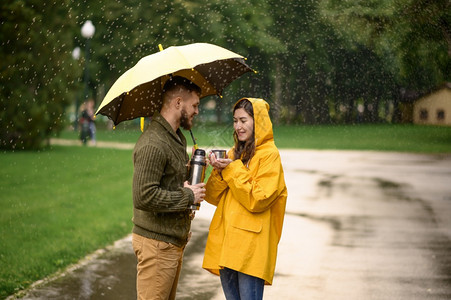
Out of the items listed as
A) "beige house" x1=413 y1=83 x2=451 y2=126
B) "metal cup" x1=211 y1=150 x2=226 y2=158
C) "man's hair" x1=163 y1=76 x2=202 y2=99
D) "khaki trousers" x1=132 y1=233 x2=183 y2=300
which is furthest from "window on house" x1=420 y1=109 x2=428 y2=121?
"khaki trousers" x1=132 y1=233 x2=183 y2=300

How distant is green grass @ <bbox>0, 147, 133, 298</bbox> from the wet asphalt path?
395mm

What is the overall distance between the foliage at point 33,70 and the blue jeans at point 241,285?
18.4 m

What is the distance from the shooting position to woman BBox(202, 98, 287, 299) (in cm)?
373

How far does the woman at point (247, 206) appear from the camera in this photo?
3.73 metres

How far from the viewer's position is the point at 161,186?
3.49 metres

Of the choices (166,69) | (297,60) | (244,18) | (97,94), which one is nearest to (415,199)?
(297,60)

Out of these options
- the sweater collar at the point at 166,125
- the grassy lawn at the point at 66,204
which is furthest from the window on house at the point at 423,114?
the sweater collar at the point at 166,125

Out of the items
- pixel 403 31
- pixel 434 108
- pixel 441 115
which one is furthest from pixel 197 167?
pixel 441 115

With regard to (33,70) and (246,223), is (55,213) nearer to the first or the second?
(246,223)

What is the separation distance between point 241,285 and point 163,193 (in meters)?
0.87

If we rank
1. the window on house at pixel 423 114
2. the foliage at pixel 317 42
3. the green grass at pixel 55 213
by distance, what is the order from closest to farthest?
the green grass at pixel 55 213 → the foliage at pixel 317 42 → the window on house at pixel 423 114

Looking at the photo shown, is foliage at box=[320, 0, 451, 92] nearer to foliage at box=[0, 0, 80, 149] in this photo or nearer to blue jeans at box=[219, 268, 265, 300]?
blue jeans at box=[219, 268, 265, 300]

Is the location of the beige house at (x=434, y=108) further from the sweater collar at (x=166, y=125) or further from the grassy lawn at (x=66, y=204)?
the sweater collar at (x=166, y=125)

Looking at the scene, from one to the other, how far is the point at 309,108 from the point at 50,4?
1598 cm
